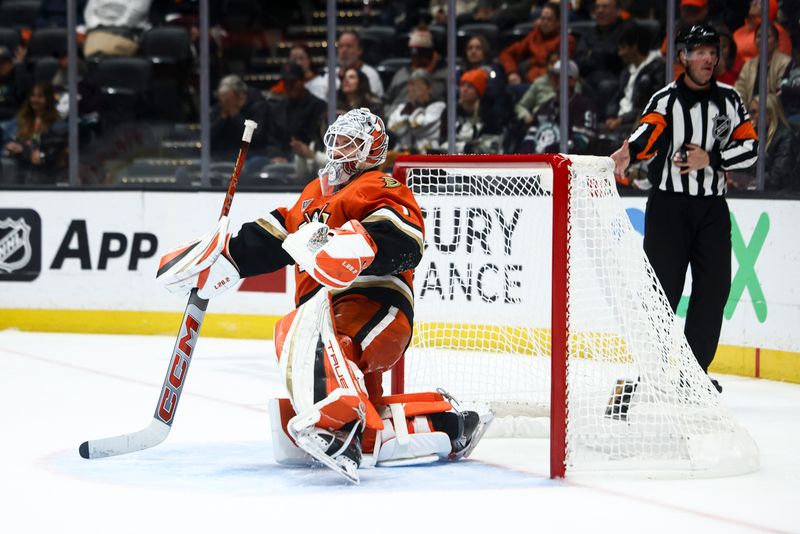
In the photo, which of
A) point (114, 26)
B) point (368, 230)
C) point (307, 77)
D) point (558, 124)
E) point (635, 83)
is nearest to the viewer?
point (368, 230)

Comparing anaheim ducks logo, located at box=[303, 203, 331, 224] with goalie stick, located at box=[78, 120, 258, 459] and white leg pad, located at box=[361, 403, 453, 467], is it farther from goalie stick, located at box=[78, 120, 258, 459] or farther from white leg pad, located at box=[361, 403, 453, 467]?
white leg pad, located at box=[361, 403, 453, 467]

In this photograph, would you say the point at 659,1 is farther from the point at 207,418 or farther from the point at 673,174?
the point at 207,418

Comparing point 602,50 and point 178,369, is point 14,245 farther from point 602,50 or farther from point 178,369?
point 178,369

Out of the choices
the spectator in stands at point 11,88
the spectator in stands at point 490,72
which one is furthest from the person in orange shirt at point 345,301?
the spectator in stands at point 11,88

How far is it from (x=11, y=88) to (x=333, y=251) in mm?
4894

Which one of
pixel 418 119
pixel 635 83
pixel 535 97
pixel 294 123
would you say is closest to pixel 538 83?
pixel 535 97

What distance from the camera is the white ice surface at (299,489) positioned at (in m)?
2.75

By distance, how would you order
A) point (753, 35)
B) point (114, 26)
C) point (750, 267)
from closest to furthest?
point (750, 267)
point (753, 35)
point (114, 26)

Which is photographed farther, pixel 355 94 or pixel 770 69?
pixel 355 94

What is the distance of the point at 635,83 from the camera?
5922 mm

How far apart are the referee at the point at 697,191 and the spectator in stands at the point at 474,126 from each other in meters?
2.12

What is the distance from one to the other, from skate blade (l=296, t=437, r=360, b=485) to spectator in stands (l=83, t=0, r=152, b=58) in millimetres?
4715

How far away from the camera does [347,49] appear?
6637 millimetres

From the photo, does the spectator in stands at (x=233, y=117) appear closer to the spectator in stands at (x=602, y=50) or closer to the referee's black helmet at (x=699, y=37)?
the spectator in stands at (x=602, y=50)
